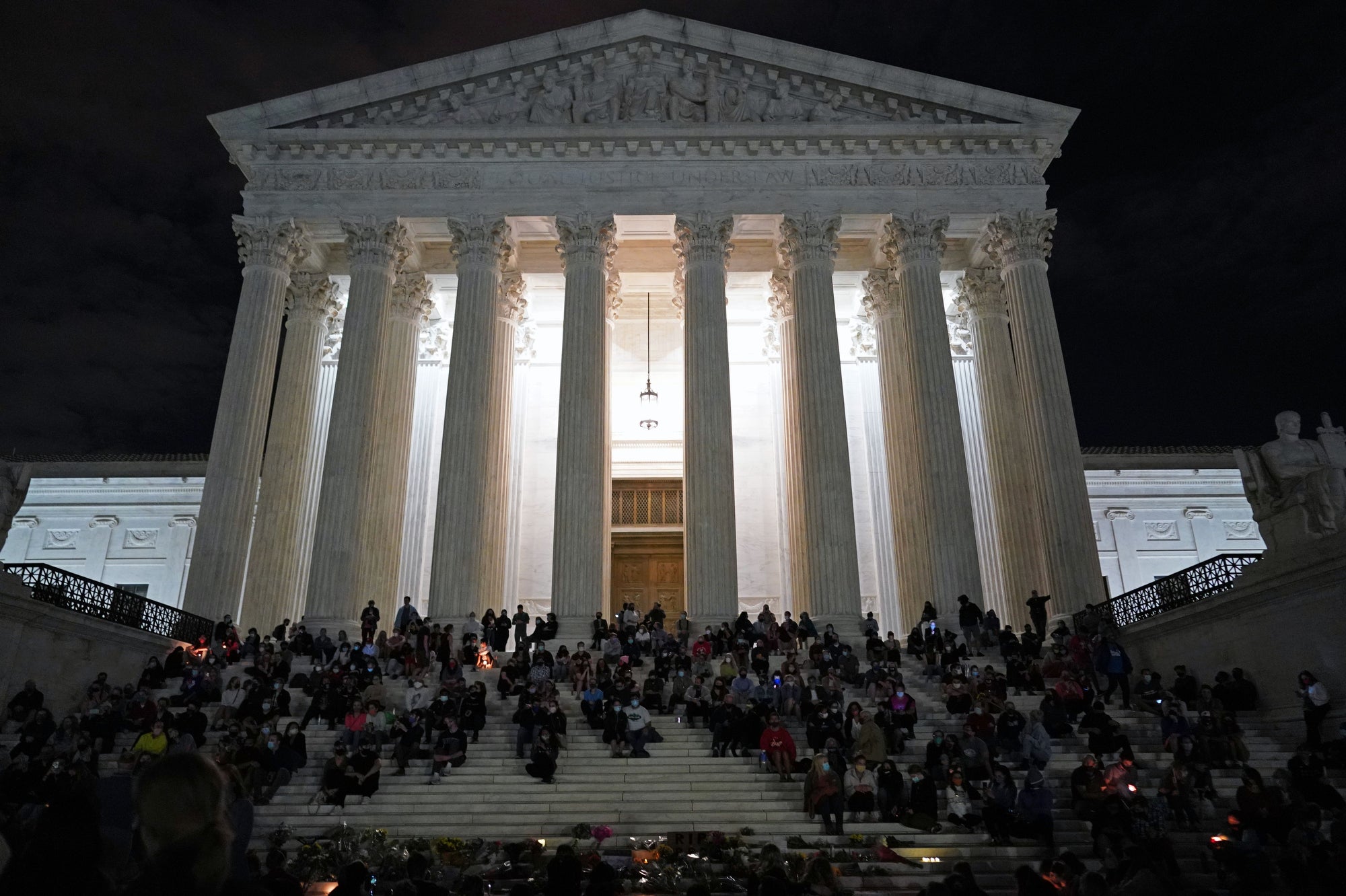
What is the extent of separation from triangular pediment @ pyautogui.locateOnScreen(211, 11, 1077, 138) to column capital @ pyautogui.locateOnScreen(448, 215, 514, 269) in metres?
2.78

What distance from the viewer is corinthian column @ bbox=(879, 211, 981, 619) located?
24.9 metres

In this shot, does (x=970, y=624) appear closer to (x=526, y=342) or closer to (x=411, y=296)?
(x=526, y=342)

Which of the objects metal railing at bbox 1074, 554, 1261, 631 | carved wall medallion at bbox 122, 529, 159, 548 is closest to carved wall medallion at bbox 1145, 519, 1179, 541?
metal railing at bbox 1074, 554, 1261, 631

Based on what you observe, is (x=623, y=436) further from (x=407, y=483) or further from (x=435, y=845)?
(x=435, y=845)

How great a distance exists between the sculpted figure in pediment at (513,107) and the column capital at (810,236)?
28.4 ft

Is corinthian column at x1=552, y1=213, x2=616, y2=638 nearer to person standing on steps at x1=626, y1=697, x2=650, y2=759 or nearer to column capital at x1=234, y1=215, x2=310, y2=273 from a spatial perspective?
person standing on steps at x1=626, y1=697, x2=650, y2=759

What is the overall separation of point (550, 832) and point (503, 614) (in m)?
10.5

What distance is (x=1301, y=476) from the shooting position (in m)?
15.6

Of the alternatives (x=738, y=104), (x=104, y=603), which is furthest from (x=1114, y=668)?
(x=104, y=603)

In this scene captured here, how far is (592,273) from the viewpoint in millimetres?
27859

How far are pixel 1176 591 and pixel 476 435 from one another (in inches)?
689

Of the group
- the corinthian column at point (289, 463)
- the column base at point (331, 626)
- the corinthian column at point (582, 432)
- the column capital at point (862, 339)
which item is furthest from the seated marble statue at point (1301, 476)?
the corinthian column at point (289, 463)

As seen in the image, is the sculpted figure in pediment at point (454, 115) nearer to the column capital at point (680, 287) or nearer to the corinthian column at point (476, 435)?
the corinthian column at point (476, 435)

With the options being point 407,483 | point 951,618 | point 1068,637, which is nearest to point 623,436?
point 407,483
